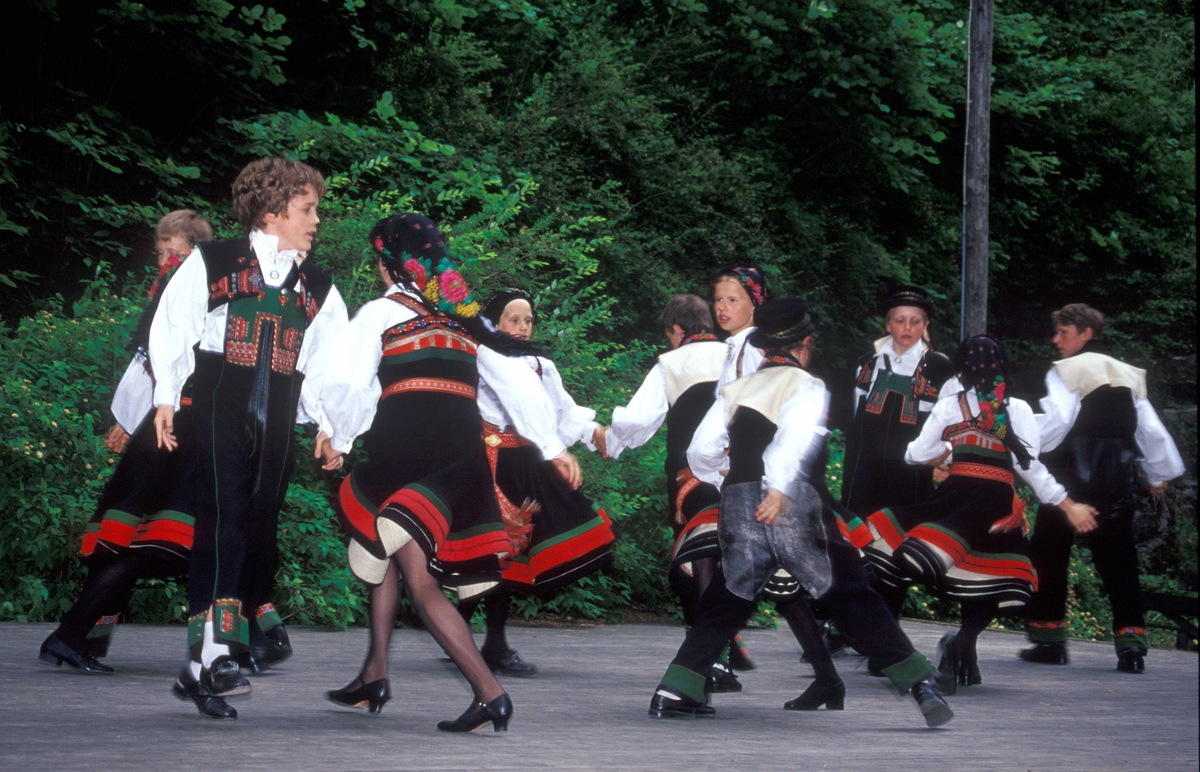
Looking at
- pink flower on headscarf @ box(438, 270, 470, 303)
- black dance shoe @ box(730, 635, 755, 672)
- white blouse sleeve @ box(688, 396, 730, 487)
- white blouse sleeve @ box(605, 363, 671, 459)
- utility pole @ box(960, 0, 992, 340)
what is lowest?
black dance shoe @ box(730, 635, 755, 672)

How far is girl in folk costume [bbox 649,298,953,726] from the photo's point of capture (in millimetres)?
5648

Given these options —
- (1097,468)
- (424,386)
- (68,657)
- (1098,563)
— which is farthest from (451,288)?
(1098,563)

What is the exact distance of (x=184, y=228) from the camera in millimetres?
6512

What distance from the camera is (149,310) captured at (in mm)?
6051

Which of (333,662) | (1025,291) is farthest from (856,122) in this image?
(333,662)

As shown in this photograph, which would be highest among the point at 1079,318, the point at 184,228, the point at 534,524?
the point at 1079,318

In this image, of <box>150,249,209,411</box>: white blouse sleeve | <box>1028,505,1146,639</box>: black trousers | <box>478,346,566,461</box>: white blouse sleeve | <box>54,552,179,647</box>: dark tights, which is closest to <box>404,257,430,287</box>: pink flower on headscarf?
<box>478,346,566,461</box>: white blouse sleeve

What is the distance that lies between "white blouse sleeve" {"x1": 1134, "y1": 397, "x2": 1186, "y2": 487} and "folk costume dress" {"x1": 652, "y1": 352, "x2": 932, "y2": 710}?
143 inches

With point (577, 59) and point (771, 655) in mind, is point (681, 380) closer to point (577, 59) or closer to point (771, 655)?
point (771, 655)

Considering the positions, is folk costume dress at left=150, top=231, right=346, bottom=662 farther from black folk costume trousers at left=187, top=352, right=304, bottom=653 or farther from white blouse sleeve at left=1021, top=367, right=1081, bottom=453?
white blouse sleeve at left=1021, top=367, right=1081, bottom=453

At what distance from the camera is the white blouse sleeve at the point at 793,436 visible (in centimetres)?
566

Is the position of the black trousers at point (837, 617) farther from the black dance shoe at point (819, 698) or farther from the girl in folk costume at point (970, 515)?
the girl in folk costume at point (970, 515)

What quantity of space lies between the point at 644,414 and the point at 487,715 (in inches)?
91.6

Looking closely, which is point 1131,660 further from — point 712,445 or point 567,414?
point 712,445
